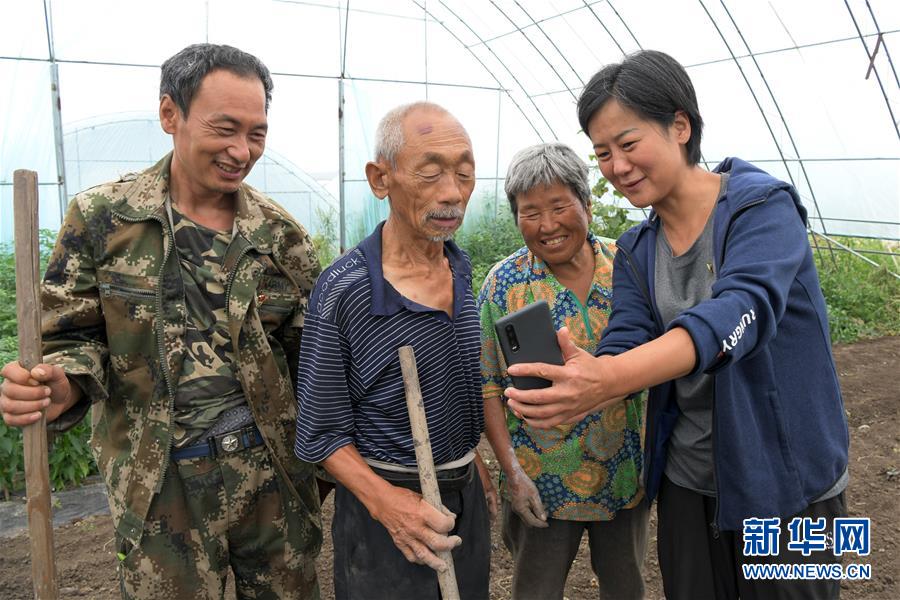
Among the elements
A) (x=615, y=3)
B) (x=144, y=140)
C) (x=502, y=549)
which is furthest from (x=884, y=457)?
(x=144, y=140)

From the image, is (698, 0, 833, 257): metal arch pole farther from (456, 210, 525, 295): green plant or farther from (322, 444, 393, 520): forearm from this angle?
(322, 444, 393, 520): forearm

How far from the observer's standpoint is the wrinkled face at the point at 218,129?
1.80 metres

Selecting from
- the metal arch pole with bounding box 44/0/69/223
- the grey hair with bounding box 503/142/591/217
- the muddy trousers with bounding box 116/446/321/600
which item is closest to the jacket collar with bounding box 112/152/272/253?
the muddy trousers with bounding box 116/446/321/600

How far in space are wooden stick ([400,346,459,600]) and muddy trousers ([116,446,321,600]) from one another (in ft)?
2.07

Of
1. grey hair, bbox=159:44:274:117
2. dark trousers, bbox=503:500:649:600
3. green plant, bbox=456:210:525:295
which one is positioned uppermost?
green plant, bbox=456:210:525:295

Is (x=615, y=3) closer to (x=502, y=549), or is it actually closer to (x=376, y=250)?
(x=502, y=549)

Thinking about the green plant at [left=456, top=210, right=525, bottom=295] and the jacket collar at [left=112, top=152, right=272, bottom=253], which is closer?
the jacket collar at [left=112, top=152, right=272, bottom=253]

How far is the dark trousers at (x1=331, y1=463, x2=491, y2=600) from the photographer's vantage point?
1.65 meters

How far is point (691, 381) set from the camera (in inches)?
67.3

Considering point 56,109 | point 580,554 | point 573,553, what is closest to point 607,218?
point 580,554

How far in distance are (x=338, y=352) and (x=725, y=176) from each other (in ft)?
3.40

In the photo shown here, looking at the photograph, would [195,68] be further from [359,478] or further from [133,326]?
[359,478]

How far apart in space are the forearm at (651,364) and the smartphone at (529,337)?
135mm

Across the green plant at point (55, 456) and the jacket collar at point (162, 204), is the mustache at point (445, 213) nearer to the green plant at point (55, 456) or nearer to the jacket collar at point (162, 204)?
the jacket collar at point (162, 204)
